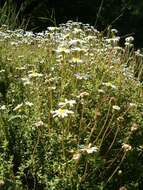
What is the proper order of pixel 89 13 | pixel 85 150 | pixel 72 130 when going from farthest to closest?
pixel 89 13, pixel 72 130, pixel 85 150

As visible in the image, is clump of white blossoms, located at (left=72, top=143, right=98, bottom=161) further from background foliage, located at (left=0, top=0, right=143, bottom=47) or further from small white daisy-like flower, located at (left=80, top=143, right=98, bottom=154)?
background foliage, located at (left=0, top=0, right=143, bottom=47)

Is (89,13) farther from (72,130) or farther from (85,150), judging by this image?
(85,150)

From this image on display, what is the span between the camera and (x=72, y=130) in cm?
325

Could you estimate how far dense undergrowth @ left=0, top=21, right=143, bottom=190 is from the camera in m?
2.99

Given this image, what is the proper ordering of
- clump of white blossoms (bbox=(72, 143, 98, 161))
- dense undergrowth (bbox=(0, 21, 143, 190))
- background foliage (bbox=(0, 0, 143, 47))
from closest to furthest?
clump of white blossoms (bbox=(72, 143, 98, 161)) → dense undergrowth (bbox=(0, 21, 143, 190)) → background foliage (bbox=(0, 0, 143, 47))

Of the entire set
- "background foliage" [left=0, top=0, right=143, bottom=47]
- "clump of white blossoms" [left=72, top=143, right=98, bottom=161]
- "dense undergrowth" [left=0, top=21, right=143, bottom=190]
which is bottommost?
"background foliage" [left=0, top=0, right=143, bottom=47]

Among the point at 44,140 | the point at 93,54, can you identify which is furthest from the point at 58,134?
the point at 93,54

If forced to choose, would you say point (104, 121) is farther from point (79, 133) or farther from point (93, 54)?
point (93, 54)

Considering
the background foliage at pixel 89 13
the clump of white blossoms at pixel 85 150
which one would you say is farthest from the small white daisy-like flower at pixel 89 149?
the background foliage at pixel 89 13

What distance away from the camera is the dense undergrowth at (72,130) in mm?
2986

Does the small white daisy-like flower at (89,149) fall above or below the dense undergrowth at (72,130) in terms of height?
above

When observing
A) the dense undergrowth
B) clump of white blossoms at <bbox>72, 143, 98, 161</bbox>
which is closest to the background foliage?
the dense undergrowth

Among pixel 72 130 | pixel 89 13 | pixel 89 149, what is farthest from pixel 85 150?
pixel 89 13

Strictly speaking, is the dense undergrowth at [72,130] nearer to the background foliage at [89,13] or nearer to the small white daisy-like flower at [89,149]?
the small white daisy-like flower at [89,149]
